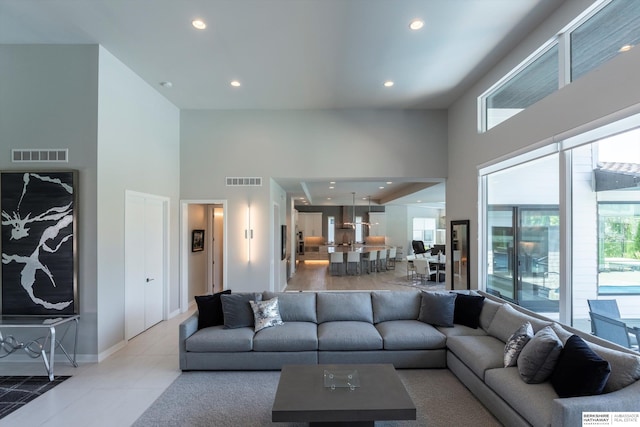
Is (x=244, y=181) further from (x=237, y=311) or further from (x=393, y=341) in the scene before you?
(x=393, y=341)

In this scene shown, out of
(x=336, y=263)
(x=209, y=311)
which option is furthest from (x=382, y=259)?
(x=209, y=311)

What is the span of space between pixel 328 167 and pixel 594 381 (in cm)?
516

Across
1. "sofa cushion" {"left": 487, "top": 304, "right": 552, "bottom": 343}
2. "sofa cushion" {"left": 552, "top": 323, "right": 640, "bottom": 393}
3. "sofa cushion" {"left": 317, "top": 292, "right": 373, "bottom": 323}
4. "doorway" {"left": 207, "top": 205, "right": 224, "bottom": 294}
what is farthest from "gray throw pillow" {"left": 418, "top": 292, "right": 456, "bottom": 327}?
"doorway" {"left": 207, "top": 205, "right": 224, "bottom": 294}

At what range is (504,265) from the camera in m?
4.99

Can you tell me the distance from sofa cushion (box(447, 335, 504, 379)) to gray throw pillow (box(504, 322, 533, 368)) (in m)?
0.11

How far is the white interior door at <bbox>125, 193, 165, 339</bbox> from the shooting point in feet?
15.9

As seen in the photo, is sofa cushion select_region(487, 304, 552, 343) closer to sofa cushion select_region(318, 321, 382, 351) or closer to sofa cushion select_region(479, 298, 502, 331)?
sofa cushion select_region(479, 298, 502, 331)

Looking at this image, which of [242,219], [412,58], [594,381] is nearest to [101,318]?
[242,219]

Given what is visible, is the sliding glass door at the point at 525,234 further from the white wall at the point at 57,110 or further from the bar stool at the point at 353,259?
the bar stool at the point at 353,259

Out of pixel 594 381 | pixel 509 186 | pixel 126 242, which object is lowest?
pixel 594 381

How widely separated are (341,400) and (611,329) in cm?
258

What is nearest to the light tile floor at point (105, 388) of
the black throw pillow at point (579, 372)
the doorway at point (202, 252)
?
the doorway at point (202, 252)

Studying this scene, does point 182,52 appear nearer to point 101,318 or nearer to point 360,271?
point 101,318

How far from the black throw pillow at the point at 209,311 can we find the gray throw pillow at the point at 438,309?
2739mm
